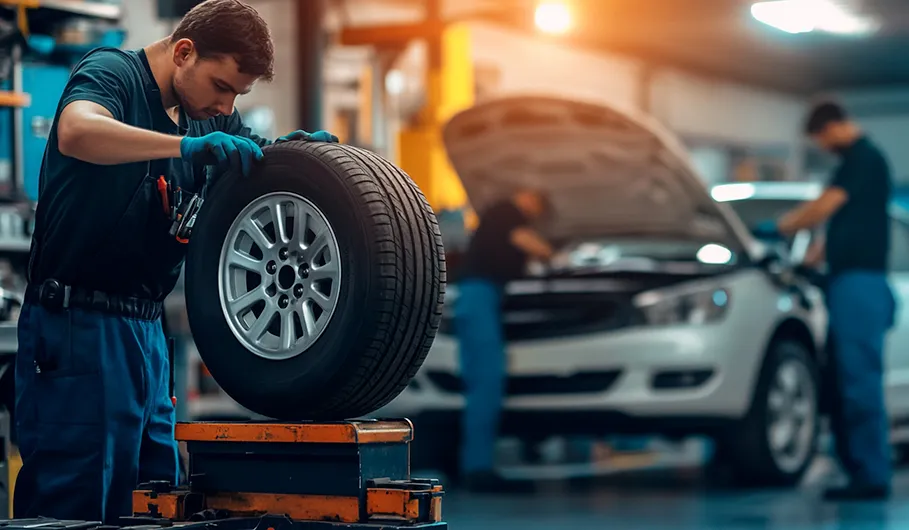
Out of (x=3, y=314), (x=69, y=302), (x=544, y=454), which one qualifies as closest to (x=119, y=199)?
(x=69, y=302)

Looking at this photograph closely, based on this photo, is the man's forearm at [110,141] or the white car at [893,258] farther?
the white car at [893,258]

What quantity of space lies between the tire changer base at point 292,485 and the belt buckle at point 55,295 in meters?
0.42

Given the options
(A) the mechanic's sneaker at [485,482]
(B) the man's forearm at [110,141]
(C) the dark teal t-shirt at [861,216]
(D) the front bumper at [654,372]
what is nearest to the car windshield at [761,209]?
(C) the dark teal t-shirt at [861,216]

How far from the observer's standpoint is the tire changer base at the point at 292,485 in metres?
2.53

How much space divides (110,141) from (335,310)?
0.52 m

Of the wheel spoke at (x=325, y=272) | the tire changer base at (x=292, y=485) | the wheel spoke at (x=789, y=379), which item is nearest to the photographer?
the tire changer base at (x=292, y=485)

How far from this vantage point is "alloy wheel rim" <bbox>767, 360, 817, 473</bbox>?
6.86m

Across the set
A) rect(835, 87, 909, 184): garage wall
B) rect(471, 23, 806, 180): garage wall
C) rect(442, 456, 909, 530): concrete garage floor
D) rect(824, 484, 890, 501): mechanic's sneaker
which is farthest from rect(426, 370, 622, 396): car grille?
rect(835, 87, 909, 184): garage wall

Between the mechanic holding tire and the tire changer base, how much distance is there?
439 centimetres

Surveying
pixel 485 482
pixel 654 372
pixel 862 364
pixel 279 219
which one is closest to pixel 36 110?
pixel 485 482

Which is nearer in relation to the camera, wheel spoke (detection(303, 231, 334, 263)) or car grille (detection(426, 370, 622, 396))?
wheel spoke (detection(303, 231, 334, 263))

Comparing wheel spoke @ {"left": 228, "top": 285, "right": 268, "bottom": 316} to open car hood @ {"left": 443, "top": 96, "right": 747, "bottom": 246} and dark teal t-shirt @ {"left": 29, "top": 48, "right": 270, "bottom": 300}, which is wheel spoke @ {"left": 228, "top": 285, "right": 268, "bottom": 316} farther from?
open car hood @ {"left": 443, "top": 96, "right": 747, "bottom": 246}

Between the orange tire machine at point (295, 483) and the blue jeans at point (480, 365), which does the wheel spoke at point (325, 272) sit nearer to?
the orange tire machine at point (295, 483)

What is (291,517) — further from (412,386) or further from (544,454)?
(544,454)
